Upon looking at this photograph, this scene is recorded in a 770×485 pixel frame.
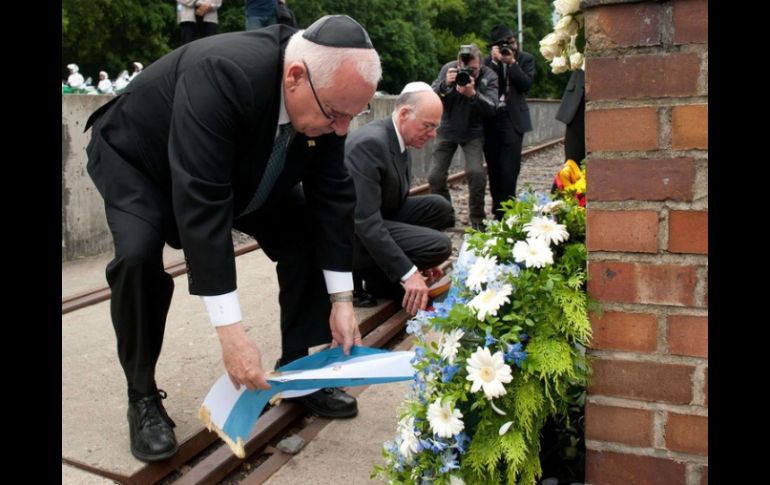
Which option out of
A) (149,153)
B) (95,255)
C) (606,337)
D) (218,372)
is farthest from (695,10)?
(95,255)

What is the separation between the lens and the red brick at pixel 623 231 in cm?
186

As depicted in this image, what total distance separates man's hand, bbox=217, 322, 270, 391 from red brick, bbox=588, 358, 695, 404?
0.97 meters

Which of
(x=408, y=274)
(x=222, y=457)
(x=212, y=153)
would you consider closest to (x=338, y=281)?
(x=222, y=457)

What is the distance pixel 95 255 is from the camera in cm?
617

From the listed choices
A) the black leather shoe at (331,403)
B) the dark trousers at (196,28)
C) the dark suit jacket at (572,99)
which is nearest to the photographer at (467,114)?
the dark suit jacket at (572,99)

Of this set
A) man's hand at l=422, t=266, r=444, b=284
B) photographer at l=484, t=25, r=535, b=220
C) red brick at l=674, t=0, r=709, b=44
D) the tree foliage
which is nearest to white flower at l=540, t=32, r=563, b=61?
red brick at l=674, t=0, r=709, b=44

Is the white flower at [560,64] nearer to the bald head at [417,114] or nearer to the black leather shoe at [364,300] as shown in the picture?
the bald head at [417,114]

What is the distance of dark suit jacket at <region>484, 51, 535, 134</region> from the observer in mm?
7336

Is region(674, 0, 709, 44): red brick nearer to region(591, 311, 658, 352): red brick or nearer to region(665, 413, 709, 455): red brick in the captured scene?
region(591, 311, 658, 352): red brick

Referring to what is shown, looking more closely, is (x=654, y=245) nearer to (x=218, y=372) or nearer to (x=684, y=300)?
(x=684, y=300)

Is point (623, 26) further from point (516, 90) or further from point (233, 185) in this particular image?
point (516, 90)

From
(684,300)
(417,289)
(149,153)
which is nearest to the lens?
(684,300)

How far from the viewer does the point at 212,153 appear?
2.23m

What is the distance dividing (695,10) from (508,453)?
1168 mm
